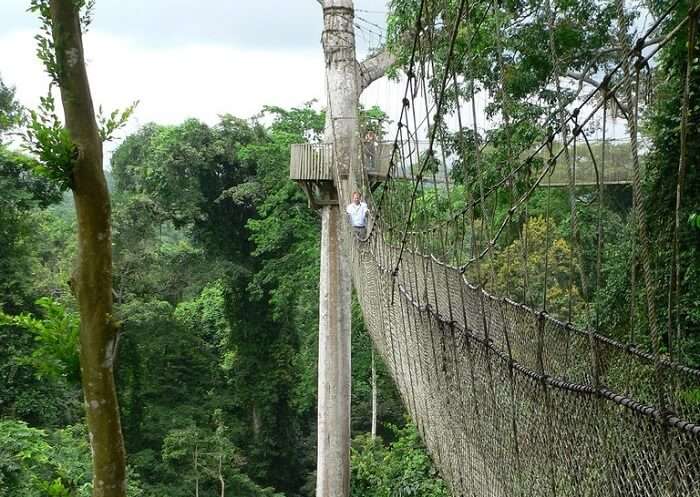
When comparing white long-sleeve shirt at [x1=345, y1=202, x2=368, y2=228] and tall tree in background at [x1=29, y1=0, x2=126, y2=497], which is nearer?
tall tree in background at [x1=29, y1=0, x2=126, y2=497]

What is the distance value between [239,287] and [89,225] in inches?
340

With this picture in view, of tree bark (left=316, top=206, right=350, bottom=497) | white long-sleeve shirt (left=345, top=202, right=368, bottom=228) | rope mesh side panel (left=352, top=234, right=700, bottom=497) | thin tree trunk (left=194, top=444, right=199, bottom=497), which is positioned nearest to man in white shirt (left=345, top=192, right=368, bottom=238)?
white long-sleeve shirt (left=345, top=202, right=368, bottom=228)

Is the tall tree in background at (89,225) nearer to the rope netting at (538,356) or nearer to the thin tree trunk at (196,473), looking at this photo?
the rope netting at (538,356)

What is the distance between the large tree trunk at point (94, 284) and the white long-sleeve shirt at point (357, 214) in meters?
2.67

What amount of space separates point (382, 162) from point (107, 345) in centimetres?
374

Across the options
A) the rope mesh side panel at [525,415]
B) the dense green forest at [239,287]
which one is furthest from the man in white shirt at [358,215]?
the rope mesh side panel at [525,415]

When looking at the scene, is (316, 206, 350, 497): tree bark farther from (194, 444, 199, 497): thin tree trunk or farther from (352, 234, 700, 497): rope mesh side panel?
(194, 444, 199, 497): thin tree trunk

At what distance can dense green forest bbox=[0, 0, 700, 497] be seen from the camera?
13.4 ft

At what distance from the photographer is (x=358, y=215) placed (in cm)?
444

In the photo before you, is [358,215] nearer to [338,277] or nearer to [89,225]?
[338,277]

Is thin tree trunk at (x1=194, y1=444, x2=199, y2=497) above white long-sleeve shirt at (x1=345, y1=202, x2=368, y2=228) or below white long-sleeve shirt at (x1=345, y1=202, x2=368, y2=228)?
below

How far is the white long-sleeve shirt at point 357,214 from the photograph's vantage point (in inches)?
175

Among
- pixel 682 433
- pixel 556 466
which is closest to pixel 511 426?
pixel 556 466

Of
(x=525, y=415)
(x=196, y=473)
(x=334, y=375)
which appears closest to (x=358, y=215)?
(x=334, y=375)
